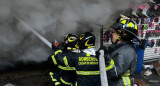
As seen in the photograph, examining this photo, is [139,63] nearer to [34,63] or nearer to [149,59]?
[149,59]

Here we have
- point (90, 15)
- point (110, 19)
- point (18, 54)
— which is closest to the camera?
point (90, 15)

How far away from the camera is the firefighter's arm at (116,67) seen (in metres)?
2.15

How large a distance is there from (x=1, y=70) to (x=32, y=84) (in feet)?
4.93

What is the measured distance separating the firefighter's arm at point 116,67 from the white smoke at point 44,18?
7.42ft

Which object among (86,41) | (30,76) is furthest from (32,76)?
(86,41)

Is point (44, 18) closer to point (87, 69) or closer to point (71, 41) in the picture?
point (71, 41)

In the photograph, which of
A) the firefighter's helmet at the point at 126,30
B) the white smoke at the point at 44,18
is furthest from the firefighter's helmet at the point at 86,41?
the white smoke at the point at 44,18

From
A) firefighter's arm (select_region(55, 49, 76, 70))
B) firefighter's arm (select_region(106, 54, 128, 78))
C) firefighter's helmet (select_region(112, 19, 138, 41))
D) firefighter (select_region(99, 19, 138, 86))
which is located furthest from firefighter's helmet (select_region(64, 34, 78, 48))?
firefighter's arm (select_region(106, 54, 128, 78))

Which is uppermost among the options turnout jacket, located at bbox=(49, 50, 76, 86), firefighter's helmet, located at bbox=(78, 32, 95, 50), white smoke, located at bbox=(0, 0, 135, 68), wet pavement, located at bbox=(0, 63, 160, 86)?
white smoke, located at bbox=(0, 0, 135, 68)

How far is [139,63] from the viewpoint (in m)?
5.39

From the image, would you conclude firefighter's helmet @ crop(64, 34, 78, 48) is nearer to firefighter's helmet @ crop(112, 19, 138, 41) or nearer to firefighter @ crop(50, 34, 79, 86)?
firefighter @ crop(50, 34, 79, 86)

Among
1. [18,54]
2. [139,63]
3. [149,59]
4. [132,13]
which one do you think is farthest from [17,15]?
[149,59]

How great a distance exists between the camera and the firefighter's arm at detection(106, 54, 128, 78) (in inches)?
84.7

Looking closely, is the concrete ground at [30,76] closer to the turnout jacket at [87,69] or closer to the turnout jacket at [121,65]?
the turnout jacket at [87,69]
